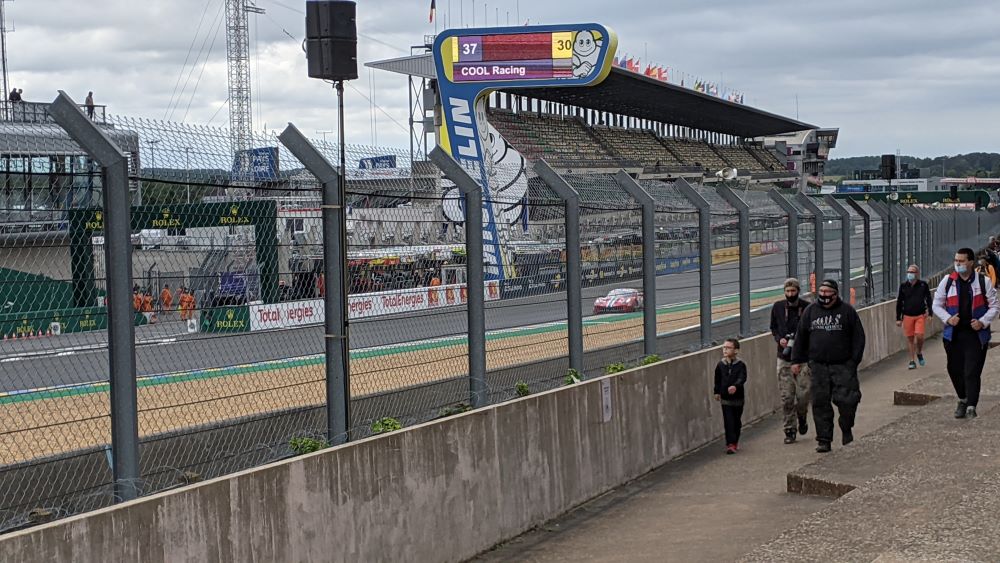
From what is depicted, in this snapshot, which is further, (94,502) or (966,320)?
(966,320)

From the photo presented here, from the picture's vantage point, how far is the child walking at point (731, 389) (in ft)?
40.3

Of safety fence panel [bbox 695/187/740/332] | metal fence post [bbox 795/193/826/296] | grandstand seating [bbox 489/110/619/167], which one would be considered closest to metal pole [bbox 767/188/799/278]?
metal fence post [bbox 795/193/826/296]

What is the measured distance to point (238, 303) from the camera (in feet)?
20.9

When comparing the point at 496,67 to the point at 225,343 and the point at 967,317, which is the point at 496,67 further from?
the point at 225,343

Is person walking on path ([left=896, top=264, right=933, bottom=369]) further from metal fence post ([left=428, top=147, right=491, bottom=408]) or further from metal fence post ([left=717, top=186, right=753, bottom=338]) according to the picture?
metal fence post ([left=428, top=147, right=491, bottom=408])

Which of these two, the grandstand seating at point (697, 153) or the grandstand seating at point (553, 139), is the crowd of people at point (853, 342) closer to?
the grandstand seating at point (553, 139)

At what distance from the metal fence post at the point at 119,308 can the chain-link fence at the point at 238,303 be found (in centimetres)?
→ 1

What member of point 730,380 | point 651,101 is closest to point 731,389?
point 730,380

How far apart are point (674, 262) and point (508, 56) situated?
109 ft

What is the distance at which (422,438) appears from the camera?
25.7 ft

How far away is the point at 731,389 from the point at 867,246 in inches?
406

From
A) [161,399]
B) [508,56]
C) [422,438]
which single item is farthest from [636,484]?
[508,56]

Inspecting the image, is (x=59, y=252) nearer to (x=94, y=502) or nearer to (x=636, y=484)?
(x=94, y=502)

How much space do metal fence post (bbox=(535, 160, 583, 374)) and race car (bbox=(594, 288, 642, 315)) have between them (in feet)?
2.60
